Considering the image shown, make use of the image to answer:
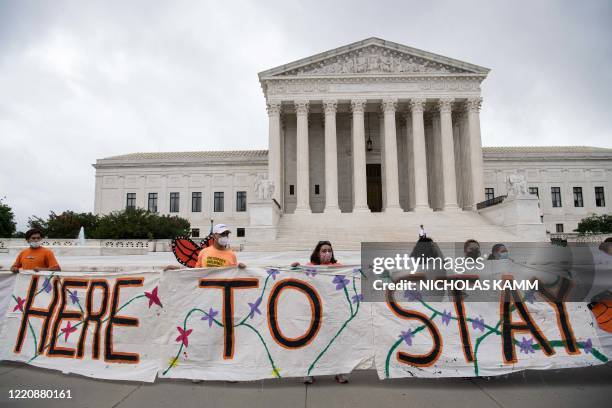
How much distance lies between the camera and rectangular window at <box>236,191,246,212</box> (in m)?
46.5

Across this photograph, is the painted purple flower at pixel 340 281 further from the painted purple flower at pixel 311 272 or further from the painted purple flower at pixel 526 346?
the painted purple flower at pixel 526 346

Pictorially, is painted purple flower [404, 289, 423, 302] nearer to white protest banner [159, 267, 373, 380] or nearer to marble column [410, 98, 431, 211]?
white protest banner [159, 267, 373, 380]

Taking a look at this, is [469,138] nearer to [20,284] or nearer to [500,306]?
[500,306]

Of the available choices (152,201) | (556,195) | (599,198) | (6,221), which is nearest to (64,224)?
(6,221)

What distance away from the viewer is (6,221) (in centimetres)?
3519

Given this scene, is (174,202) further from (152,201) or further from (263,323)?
(263,323)

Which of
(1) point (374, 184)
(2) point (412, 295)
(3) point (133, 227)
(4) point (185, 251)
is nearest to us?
(2) point (412, 295)

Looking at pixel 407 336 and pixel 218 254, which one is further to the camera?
pixel 218 254

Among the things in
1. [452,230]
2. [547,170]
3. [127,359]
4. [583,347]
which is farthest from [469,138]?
[127,359]

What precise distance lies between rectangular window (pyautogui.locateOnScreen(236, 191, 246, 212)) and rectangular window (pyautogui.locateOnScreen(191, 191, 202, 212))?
14.7ft

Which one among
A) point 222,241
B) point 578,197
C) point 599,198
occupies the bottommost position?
point 222,241

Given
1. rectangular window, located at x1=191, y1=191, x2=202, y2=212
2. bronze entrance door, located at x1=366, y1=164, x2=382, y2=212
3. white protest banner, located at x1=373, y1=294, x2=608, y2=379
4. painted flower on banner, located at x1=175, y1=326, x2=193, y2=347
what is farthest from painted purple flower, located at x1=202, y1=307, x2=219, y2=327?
rectangular window, located at x1=191, y1=191, x2=202, y2=212

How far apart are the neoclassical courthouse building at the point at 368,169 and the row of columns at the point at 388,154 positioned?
0.09m

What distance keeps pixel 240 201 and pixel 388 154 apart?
19.8 meters
